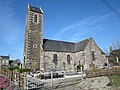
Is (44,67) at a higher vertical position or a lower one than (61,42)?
lower

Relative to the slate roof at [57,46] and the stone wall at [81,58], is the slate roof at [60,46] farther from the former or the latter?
the stone wall at [81,58]

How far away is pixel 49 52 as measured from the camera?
3269 cm

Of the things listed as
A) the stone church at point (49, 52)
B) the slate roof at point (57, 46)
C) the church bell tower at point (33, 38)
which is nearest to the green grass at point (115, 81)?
the stone church at point (49, 52)

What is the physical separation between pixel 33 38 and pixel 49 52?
5.27 meters

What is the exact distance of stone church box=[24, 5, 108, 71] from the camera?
1251 inches

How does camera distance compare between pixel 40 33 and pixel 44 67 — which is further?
pixel 40 33

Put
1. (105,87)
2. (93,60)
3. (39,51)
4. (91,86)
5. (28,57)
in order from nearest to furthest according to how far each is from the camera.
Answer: (105,87), (91,86), (28,57), (39,51), (93,60)

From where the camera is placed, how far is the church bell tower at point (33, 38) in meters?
31.1

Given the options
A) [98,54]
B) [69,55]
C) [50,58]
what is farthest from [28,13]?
[98,54]

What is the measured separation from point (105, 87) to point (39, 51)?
2387cm

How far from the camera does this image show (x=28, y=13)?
3456 cm

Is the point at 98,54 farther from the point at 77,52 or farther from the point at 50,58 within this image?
the point at 50,58

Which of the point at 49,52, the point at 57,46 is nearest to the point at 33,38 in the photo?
the point at 49,52

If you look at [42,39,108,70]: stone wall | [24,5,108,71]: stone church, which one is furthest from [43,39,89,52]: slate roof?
[42,39,108,70]: stone wall
